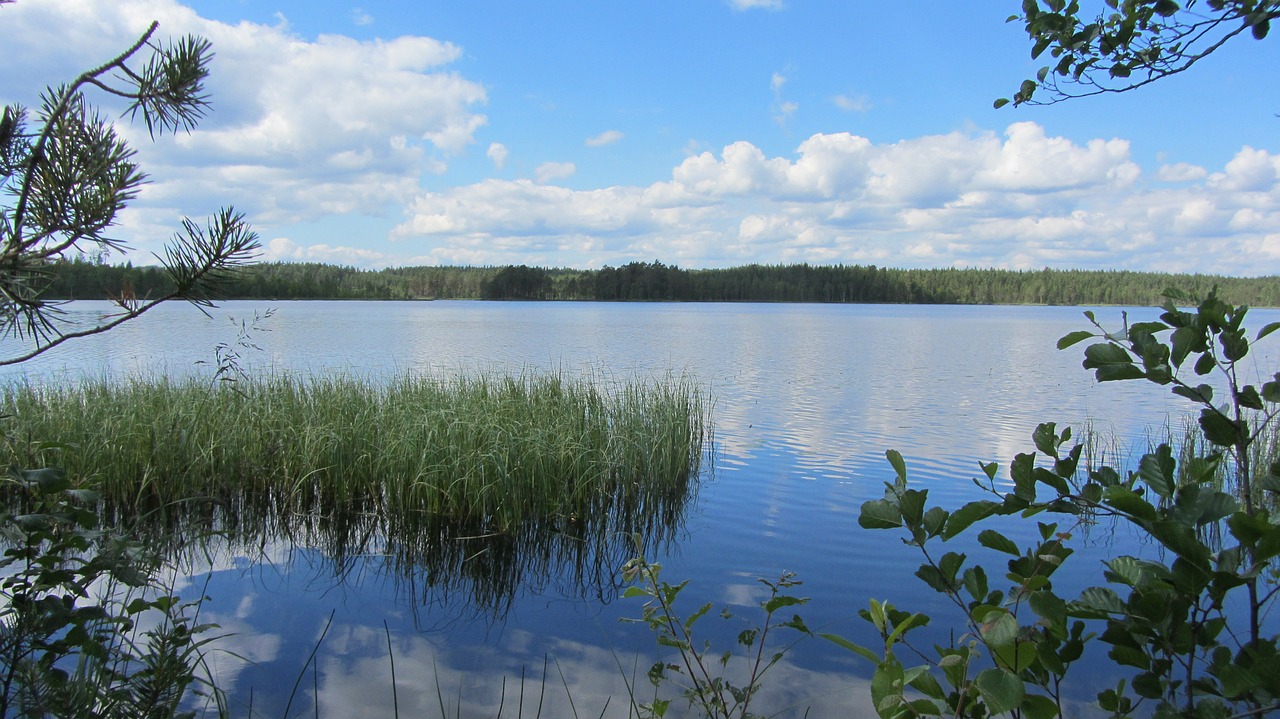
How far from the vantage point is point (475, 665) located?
471cm

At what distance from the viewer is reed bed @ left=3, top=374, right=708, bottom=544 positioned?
23.2 feet

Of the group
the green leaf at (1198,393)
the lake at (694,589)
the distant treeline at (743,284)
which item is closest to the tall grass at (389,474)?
the lake at (694,589)

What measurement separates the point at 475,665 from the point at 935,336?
123 feet

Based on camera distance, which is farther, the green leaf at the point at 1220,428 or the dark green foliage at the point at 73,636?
the dark green foliage at the point at 73,636

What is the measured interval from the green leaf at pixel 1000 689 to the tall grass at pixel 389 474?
5.00 meters

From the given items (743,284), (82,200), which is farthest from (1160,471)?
(743,284)

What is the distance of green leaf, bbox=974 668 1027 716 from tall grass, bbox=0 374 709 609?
500 centimetres

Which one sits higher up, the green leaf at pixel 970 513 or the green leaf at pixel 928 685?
the green leaf at pixel 970 513

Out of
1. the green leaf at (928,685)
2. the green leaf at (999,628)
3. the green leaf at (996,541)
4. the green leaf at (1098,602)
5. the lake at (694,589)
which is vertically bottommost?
the lake at (694,589)

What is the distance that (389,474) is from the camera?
7.34m

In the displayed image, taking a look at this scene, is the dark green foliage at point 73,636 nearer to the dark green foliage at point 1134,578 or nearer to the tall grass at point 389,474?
the dark green foliage at point 1134,578

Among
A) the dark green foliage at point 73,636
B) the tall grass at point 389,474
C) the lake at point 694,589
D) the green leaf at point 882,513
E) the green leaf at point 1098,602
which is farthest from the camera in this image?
the tall grass at point 389,474

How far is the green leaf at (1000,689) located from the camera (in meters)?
1.24

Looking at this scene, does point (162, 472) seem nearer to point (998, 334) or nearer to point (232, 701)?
point (232, 701)
